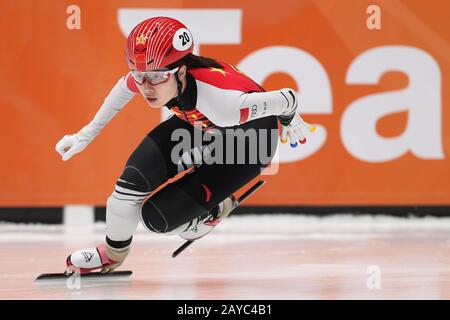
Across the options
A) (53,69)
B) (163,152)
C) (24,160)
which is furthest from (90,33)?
(163,152)

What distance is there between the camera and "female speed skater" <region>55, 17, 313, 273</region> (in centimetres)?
443

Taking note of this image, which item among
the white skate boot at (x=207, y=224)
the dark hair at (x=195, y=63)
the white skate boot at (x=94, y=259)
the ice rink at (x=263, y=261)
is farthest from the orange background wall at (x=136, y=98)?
the dark hair at (x=195, y=63)

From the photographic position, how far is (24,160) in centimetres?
747

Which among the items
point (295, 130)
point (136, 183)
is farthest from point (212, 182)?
point (295, 130)

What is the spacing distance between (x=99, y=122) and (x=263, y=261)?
156 cm

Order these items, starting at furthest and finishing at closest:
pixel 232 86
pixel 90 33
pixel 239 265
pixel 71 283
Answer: pixel 90 33
pixel 239 265
pixel 71 283
pixel 232 86

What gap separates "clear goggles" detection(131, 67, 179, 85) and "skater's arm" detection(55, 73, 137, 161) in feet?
1.45

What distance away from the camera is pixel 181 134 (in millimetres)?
4906

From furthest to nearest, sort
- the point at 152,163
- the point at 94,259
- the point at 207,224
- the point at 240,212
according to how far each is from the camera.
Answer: the point at 240,212, the point at 207,224, the point at 94,259, the point at 152,163

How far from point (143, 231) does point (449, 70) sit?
9.65 feet

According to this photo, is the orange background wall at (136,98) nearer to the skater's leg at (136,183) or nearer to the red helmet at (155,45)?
the skater's leg at (136,183)

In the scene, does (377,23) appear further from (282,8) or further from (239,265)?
(239,265)

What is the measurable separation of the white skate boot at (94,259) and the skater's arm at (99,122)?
543mm

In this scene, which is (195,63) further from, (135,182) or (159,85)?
(135,182)
